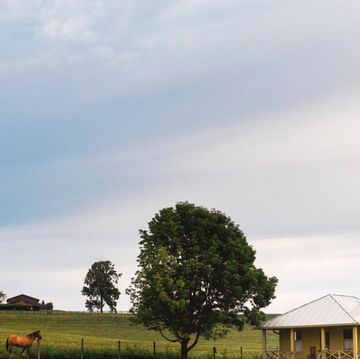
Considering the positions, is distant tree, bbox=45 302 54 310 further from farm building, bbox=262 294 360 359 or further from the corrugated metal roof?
the corrugated metal roof

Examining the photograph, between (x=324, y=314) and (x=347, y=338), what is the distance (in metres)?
2.10

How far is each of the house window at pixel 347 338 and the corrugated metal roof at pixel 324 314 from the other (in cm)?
128

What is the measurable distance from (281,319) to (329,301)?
3.46m

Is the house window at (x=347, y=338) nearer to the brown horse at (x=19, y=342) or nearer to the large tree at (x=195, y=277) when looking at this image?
the large tree at (x=195, y=277)

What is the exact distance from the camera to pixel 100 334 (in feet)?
305

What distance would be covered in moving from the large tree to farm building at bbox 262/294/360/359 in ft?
7.78

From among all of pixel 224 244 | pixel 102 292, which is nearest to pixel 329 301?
pixel 224 244

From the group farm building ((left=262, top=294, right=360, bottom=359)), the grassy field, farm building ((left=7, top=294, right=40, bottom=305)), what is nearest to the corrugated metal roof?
farm building ((left=262, top=294, right=360, bottom=359))

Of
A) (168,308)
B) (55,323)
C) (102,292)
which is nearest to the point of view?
(168,308)

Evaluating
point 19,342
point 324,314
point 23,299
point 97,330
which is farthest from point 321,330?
point 23,299

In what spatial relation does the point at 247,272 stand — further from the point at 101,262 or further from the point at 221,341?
the point at 101,262

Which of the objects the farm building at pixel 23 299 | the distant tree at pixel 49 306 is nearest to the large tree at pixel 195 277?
the distant tree at pixel 49 306

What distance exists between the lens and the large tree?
54.2m

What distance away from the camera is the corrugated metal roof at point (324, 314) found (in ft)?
173
